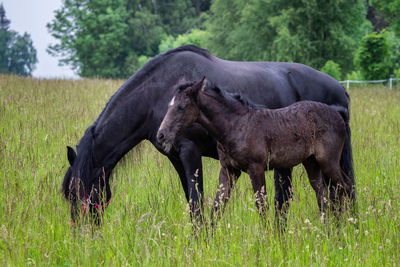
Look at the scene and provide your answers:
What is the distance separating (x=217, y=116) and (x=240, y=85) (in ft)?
3.45

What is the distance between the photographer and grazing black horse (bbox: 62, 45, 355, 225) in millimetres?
4152

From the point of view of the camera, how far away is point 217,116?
385cm

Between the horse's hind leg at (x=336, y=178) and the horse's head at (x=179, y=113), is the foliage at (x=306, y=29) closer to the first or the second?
the horse's hind leg at (x=336, y=178)

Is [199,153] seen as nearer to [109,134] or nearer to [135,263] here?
[109,134]

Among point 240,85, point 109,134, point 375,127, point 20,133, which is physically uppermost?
point 240,85

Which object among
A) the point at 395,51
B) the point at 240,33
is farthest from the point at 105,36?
the point at 395,51

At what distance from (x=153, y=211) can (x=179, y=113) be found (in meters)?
1.15

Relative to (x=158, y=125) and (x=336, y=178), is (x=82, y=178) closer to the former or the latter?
(x=158, y=125)

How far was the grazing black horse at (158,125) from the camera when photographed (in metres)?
4.15

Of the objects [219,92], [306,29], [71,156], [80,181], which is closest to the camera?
[219,92]

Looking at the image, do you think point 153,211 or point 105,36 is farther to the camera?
point 105,36

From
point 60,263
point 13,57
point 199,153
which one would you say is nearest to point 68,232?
point 60,263

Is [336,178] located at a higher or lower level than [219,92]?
lower

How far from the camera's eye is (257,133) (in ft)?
12.7
